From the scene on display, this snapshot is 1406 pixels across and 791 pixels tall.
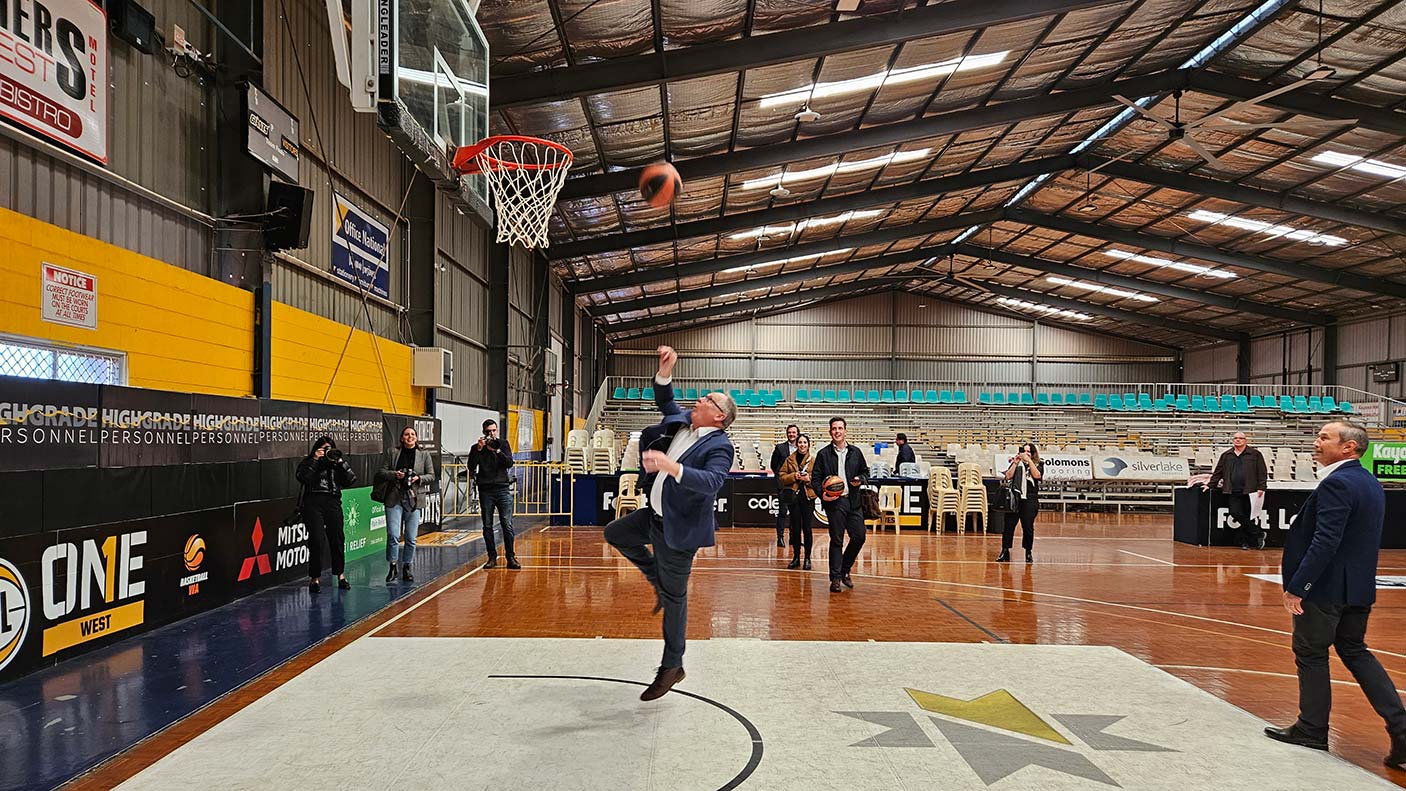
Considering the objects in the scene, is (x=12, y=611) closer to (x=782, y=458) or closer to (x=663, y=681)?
(x=663, y=681)

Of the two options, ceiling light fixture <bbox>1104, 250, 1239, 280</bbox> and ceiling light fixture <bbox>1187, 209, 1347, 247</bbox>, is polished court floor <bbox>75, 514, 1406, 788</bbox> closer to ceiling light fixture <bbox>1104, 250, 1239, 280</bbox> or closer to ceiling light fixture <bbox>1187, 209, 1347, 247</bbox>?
ceiling light fixture <bbox>1187, 209, 1347, 247</bbox>

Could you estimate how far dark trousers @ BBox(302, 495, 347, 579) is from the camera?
8805 millimetres

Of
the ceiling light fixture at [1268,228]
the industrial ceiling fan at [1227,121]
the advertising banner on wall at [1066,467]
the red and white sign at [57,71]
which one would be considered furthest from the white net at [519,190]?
the ceiling light fixture at [1268,228]

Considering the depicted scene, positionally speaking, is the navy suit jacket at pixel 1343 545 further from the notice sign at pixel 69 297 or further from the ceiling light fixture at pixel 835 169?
the ceiling light fixture at pixel 835 169

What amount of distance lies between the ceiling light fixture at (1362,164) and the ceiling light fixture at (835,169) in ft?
29.4

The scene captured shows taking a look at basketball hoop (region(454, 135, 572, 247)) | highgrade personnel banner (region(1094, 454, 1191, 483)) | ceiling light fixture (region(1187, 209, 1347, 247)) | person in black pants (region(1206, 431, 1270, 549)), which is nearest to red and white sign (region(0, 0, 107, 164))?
basketball hoop (region(454, 135, 572, 247))

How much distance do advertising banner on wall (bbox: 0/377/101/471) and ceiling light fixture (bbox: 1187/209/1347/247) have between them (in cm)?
2674

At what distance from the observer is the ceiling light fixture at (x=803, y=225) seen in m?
24.8

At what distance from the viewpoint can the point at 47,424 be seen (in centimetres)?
585

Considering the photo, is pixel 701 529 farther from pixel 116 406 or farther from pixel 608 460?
pixel 608 460

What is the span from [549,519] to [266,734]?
43.8ft

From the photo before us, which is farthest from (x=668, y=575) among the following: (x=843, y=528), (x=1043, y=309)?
(x=1043, y=309)

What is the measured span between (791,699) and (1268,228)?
2625 cm

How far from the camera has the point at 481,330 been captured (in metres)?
20.2
